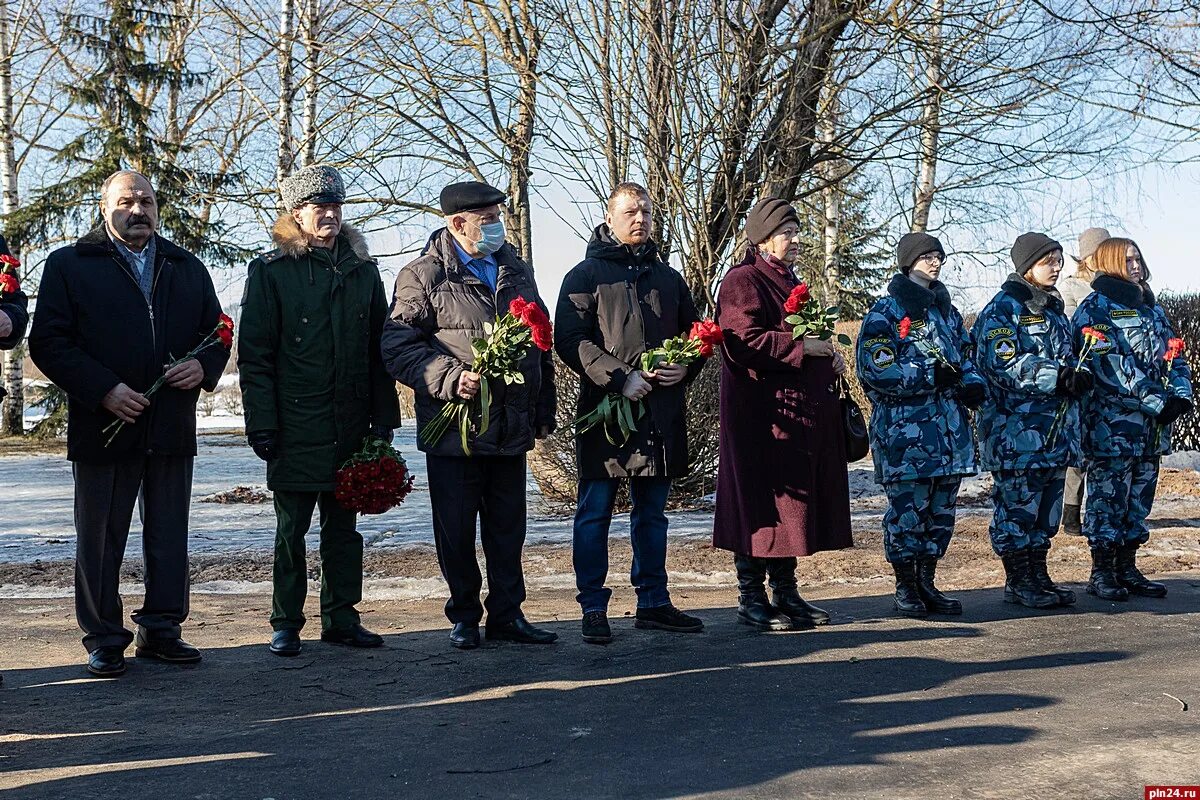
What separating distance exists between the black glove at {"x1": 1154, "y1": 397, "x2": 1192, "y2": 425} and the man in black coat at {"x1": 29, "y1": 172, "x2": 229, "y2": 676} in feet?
16.7

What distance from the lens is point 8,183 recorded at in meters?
22.4

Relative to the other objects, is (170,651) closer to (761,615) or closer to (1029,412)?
(761,615)

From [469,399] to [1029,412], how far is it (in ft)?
10.1

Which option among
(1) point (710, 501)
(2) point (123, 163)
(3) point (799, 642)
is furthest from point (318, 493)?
(2) point (123, 163)

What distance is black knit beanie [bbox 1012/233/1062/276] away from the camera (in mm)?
6855

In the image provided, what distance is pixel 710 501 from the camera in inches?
450

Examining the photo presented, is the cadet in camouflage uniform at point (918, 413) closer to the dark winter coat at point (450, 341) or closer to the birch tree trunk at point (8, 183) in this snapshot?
the dark winter coat at point (450, 341)

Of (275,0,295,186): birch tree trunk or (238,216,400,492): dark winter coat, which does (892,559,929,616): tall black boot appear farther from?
(275,0,295,186): birch tree trunk

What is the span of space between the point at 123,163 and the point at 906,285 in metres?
17.7

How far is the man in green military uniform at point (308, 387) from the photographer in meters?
5.94

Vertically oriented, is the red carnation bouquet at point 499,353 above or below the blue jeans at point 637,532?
above

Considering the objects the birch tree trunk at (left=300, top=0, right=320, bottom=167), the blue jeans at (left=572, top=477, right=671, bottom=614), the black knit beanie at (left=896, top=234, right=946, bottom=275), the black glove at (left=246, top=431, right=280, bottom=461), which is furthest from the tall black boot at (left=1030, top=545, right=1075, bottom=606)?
the birch tree trunk at (left=300, top=0, right=320, bottom=167)

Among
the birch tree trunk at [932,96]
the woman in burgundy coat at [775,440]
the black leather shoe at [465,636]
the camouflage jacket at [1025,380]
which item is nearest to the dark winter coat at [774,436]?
the woman in burgundy coat at [775,440]

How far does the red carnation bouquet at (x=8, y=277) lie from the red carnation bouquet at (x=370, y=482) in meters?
1.63
